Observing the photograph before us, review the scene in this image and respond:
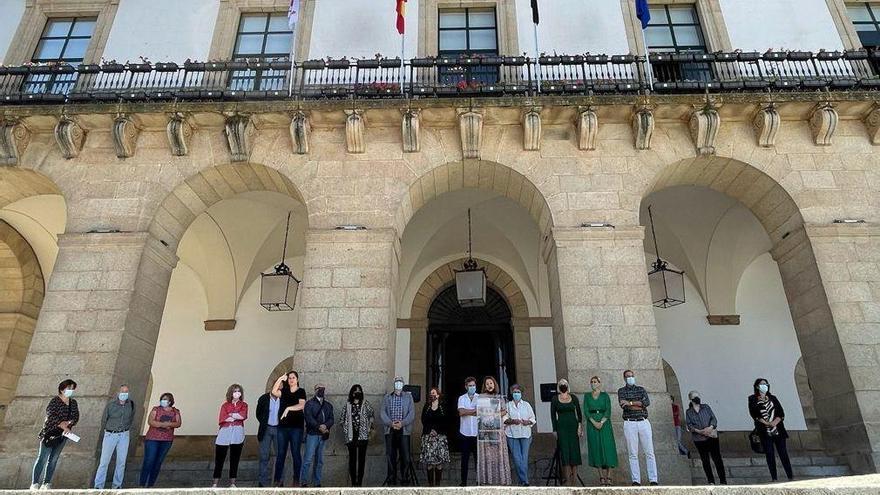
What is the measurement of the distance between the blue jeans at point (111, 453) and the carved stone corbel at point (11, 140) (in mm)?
5465

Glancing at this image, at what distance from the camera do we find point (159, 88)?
33.1ft

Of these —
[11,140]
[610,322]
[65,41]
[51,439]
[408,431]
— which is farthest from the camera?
[65,41]

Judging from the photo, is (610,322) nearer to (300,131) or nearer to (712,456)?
(712,456)

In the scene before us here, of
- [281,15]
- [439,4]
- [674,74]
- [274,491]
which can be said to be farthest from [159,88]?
[674,74]

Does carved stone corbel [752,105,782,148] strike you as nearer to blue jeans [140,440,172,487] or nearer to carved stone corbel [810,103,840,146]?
carved stone corbel [810,103,840,146]

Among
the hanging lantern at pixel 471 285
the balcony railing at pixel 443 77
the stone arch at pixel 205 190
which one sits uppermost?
the balcony railing at pixel 443 77

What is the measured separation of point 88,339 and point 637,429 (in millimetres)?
8093

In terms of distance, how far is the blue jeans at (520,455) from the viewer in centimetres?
729

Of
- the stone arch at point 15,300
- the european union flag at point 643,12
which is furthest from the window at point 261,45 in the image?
the stone arch at point 15,300

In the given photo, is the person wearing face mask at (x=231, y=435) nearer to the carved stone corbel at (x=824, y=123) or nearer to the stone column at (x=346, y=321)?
the stone column at (x=346, y=321)

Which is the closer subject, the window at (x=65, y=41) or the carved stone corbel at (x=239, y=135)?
the carved stone corbel at (x=239, y=135)

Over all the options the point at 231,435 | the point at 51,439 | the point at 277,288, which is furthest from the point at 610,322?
the point at 51,439

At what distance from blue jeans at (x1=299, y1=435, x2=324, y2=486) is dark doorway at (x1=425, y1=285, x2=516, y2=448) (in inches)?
236

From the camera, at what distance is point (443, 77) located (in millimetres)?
10344
